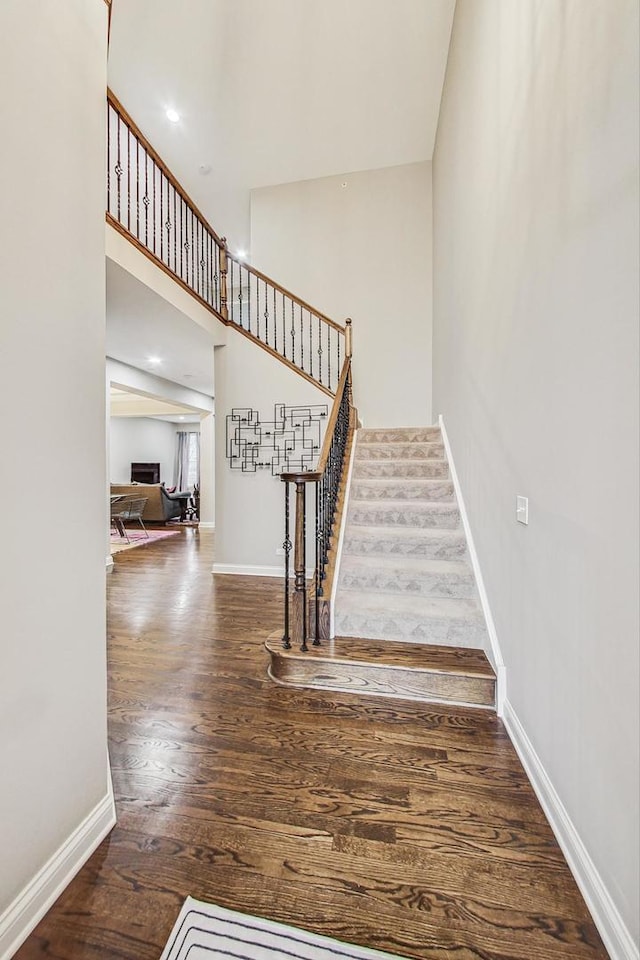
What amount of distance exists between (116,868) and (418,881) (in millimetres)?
900

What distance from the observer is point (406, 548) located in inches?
115

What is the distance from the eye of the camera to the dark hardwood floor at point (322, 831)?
3.42ft

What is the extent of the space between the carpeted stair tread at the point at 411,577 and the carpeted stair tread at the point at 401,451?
4.64 ft

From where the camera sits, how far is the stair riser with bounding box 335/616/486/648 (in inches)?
90.0

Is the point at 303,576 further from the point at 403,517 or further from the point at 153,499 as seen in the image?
the point at 153,499

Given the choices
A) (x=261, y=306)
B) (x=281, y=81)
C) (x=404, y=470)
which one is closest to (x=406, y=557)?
(x=404, y=470)

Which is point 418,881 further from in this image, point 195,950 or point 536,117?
point 536,117

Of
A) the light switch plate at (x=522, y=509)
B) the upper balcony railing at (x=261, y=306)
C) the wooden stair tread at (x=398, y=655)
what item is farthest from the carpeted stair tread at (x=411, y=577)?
the upper balcony railing at (x=261, y=306)

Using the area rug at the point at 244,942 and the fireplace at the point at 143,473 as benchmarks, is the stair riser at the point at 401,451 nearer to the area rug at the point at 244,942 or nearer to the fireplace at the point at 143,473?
the area rug at the point at 244,942

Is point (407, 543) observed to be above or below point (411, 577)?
above

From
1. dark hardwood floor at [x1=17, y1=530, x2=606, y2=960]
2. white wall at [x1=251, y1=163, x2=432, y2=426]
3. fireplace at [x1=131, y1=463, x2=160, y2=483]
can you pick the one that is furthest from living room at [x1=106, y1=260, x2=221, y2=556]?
dark hardwood floor at [x1=17, y1=530, x2=606, y2=960]

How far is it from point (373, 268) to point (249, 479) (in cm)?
334

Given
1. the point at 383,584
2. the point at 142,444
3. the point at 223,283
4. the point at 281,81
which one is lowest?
the point at 383,584

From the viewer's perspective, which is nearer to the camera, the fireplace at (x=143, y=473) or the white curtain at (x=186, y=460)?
the fireplace at (x=143, y=473)
